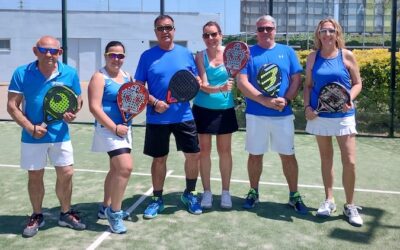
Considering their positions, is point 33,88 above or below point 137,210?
above

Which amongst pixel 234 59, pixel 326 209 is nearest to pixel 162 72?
pixel 234 59

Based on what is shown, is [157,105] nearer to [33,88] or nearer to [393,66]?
[33,88]

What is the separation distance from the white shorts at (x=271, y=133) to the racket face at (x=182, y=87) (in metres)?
0.72

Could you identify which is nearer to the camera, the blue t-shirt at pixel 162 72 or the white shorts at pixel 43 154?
the white shorts at pixel 43 154

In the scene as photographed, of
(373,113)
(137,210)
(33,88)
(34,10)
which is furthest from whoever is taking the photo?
(34,10)

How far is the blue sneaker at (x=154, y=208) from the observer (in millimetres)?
4817

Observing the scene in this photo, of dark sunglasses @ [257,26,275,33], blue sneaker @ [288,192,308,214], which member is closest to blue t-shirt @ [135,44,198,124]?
dark sunglasses @ [257,26,275,33]

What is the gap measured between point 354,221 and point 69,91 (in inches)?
112

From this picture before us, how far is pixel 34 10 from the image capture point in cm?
2917

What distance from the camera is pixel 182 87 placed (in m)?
4.55

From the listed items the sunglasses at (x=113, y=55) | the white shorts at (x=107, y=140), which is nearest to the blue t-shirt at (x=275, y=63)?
the sunglasses at (x=113, y=55)

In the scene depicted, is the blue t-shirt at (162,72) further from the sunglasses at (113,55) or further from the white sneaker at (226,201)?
the white sneaker at (226,201)

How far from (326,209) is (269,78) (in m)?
1.40

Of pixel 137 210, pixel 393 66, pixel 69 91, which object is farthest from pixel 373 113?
pixel 69 91
